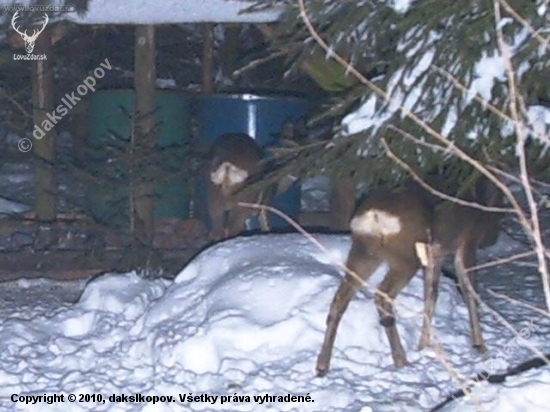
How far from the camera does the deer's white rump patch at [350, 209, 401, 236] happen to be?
6672 millimetres

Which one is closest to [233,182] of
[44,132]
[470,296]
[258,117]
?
[258,117]

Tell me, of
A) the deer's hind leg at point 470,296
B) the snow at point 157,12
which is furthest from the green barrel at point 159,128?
the deer's hind leg at point 470,296

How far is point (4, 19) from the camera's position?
373 inches

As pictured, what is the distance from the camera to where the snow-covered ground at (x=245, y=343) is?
6480mm

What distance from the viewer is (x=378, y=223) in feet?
21.9

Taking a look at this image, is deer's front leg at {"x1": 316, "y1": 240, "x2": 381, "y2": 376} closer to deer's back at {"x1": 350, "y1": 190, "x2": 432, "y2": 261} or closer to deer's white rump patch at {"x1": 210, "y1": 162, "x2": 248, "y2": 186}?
deer's back at {"x1": 350, "y1": 190, "x2": 432, "y2": 261}

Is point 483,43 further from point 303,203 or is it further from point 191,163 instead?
point 303,203

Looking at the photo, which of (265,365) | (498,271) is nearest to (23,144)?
(498,271)

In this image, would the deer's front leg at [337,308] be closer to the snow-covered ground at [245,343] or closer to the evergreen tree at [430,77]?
the snow-covered ground at [245,343]

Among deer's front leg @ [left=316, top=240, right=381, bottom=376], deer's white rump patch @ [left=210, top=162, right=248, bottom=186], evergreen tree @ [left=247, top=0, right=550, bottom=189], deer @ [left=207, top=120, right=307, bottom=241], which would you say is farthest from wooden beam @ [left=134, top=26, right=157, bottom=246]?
evergreen tree @ [left=247, top=0, right=550, bottom=189]

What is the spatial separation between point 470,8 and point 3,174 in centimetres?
926

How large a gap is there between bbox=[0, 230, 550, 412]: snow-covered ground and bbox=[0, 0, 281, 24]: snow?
5.47 ft

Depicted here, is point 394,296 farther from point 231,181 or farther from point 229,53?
point 229,53

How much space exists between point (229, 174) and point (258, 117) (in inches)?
54.0
